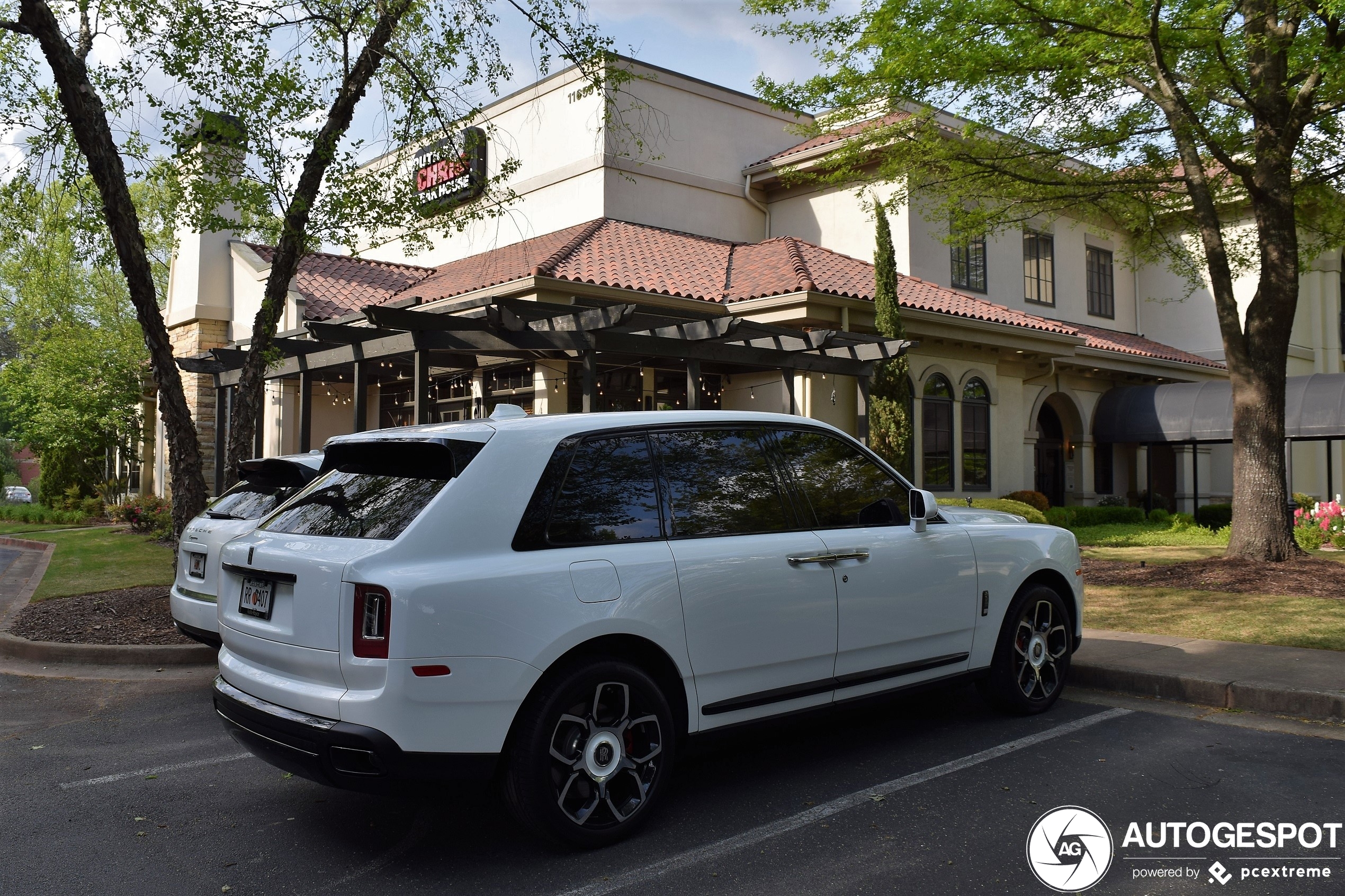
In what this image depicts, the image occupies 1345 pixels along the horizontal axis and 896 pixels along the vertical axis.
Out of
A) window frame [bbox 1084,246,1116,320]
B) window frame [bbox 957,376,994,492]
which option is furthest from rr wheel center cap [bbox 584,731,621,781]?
window frame [bbox 1084,246,1116,320]

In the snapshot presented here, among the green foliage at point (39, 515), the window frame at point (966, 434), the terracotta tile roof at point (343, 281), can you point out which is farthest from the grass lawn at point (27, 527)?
the window frame at point (966, 434)

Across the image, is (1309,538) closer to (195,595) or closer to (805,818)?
(805,818)

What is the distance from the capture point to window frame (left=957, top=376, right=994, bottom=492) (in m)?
18.9

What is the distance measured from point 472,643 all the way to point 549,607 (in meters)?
0.33

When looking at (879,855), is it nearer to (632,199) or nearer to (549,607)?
(549,607)

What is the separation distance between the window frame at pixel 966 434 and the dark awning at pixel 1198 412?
492 cm

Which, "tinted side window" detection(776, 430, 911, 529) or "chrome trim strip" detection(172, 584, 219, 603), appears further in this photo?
"chrome trim strip" detection(172, 584, 219, 603)

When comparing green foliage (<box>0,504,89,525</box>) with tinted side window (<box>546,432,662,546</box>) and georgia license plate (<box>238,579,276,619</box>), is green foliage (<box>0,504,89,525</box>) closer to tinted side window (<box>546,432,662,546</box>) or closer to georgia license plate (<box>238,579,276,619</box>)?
georgia license plate (<box>238,579,276,619</box>)

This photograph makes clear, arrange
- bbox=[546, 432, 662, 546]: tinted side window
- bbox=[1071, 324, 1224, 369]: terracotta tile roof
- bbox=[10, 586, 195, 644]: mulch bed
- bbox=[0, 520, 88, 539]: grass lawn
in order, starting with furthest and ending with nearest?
bbox=[1071, 324, 1224, 369]: terracotta tile roof → bbox=[0, 520, 88, 539]: grass lawn → bbox=[10, 586, 195, 644]: mulch bed → bbox=[546, 432, 662, 546]: tinted side window

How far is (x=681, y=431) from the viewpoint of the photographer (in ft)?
15.4

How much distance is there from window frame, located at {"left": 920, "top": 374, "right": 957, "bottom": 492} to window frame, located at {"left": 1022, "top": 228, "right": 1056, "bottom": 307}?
17.1 ft

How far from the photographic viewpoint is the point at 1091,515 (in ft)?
70.2

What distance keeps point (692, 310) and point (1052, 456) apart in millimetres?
12504

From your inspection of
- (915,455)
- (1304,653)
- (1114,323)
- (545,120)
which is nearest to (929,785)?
(1304,653)
